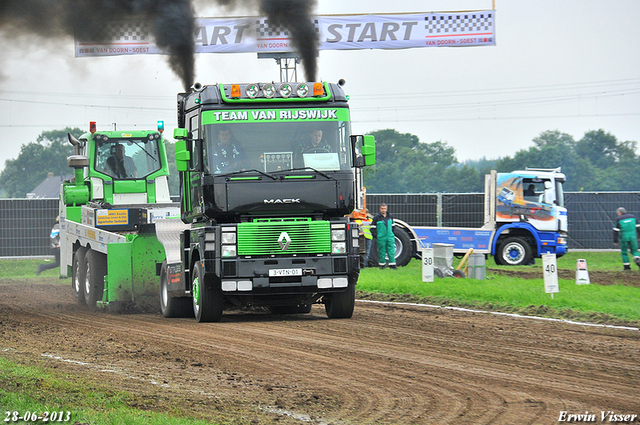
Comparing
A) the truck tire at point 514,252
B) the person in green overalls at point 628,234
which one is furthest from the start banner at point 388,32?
the person in green overalls at point 628,234

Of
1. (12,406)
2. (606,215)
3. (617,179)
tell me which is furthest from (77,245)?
(617,179)

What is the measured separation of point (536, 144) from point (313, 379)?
8946 cm

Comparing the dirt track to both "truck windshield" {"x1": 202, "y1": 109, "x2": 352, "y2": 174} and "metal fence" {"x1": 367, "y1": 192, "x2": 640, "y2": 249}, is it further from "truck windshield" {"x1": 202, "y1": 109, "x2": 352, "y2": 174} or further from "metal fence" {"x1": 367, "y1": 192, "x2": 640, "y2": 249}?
"metal fence" {"x1": 367, "y1": 192, "x2": 640, "y2": 249}

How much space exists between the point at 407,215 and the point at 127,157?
49.8 feet

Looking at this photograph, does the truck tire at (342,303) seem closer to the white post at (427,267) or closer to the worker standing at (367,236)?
the white post at (427,267)

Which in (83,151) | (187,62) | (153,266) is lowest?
(153,266)

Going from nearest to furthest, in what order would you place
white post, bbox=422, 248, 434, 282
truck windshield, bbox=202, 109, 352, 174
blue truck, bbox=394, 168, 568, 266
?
truck windshield, bbox=202, 109, 352, 174, white post, bbox=422, 248, 434, 282, blue truck, bbox=394, 168, 568, 266

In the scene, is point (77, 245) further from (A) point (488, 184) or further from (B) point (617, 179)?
(B) point (617, 179)

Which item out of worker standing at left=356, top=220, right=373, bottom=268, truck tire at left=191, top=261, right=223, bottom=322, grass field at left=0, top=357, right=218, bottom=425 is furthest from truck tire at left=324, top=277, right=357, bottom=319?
worker standing at left=356, top=220, right=373, bottom=268

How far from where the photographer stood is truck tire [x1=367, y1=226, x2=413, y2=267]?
26.9 meters

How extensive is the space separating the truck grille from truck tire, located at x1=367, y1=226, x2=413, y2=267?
14.3m

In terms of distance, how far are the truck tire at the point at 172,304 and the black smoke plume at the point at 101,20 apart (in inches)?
167

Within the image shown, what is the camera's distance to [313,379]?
8.38m

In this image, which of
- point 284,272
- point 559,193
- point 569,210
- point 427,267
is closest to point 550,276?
point 427,267
